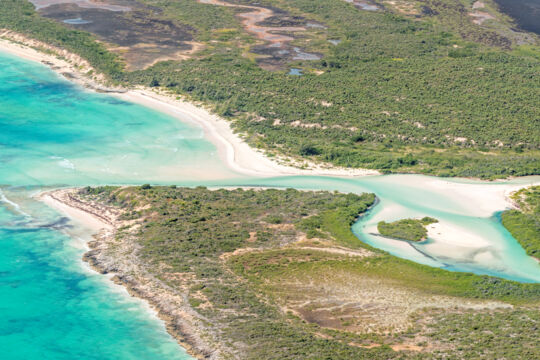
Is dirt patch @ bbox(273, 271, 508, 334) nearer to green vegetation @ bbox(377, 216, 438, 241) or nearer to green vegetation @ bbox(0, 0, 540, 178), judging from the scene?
green vegetation @ bbox(377, 216, 438, 241)

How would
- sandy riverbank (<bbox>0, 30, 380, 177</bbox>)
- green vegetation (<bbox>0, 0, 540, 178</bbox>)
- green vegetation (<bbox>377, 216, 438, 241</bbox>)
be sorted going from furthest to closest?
1. green vegetation (<bbox>0, 0, 540, 178</bbox>)
2. sandy riverbank (<bbox>0, 30, 380, 177</bbox>)
3. green vegetation (<bbox>377, 216, 438, 241</bbox>)

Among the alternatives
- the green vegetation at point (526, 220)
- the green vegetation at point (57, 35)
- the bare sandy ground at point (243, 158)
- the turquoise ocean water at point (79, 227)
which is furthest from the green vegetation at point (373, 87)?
the turquoise ocean water at point (79, 227)

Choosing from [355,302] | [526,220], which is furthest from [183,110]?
[355,302]

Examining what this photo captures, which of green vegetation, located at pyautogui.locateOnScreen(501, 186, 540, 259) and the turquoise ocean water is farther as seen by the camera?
green vegetation, located at pyautogui.locateOnScreen(501, 186, 540, 259)

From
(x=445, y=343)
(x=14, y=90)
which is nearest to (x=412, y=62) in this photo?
(x=14, y=90)

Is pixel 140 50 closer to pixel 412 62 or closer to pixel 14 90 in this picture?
pixel 14 90

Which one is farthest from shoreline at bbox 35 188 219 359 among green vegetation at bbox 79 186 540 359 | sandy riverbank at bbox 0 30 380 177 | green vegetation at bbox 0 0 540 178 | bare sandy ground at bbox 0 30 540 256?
green vegetation at bbox 0 0 540 178

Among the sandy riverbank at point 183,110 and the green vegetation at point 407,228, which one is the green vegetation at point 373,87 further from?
the green vegetation at point 407,228
